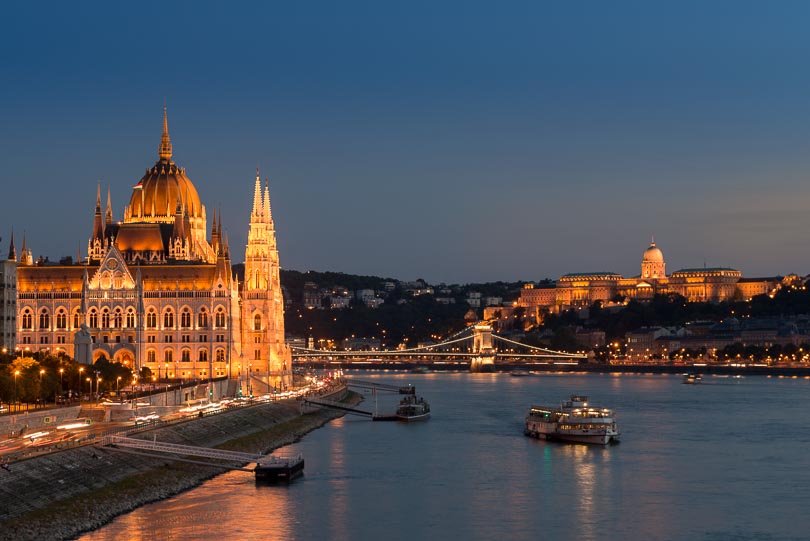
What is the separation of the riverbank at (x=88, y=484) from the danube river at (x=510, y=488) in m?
0.63

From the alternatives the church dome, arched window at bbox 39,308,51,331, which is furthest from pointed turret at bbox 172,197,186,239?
arched window at bbox 39,308,51,331

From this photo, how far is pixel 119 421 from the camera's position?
187 feet

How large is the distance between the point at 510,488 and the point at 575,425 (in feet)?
52.5

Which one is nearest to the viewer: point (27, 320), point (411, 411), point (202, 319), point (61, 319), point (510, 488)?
point (510, 488)

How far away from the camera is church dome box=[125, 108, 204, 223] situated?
103 meters

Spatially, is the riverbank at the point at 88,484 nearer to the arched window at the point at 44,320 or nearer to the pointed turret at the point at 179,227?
the arched window at the point at 44,320

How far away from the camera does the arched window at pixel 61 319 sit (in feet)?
304

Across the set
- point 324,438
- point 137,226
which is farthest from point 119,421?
point 137,226

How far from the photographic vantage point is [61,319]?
92.7 meters

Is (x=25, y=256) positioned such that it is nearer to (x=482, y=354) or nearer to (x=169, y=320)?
(x=169, y=320)

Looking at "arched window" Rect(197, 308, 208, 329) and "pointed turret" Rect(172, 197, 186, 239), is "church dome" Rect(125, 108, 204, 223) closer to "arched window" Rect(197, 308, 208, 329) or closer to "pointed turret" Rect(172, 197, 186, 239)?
"pointed turret" Rect(172, 197, 186, 239)

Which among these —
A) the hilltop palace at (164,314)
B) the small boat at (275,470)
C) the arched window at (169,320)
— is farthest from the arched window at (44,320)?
the small boat at (275,470)

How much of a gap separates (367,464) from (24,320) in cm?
3919

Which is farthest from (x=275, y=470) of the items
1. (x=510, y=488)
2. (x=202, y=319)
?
(x=202, y=319)
